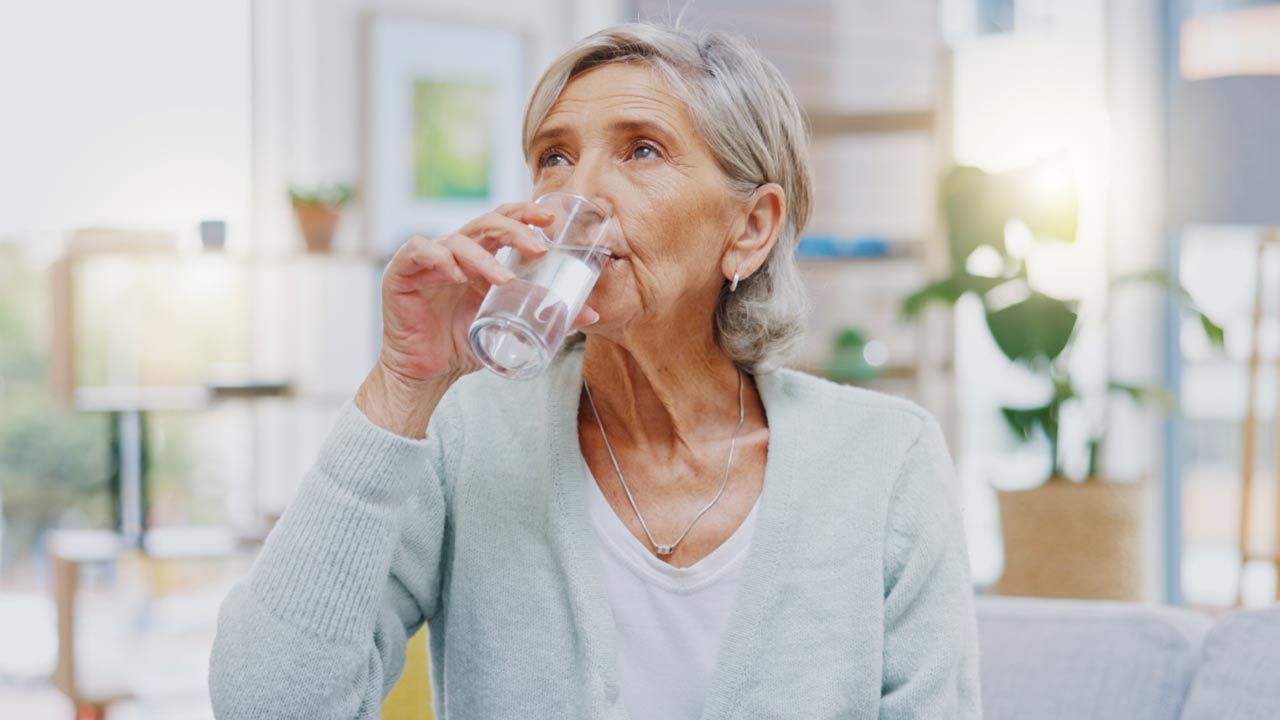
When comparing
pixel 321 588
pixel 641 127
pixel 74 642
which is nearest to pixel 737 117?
pixel 641 127

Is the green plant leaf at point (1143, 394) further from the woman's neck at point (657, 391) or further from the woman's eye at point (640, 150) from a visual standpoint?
the woman's eye at point (640, 150)

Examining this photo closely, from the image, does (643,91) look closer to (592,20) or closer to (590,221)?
(590,221)

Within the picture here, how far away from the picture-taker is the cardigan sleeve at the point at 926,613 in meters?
1.33

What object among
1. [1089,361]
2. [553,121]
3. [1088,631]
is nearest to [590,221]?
[553,121]

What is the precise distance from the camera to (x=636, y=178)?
1307 mm

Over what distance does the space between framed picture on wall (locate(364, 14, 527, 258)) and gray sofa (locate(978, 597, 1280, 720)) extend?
3362mm

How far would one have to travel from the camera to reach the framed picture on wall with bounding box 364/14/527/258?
4621 mm

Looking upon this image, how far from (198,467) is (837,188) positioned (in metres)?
2.52

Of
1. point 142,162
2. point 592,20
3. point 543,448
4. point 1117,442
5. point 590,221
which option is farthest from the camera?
point 592,20

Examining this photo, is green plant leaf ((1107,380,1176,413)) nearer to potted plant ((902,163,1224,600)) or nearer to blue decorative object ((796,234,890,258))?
potted plant ((902,163,1224,600))

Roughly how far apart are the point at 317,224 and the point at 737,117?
2809mm

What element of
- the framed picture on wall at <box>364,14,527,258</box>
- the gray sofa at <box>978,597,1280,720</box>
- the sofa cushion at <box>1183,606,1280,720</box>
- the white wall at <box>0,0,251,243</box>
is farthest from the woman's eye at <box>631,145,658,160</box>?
the white wall at <box>0,0,251,243</box>

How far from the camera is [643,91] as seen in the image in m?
1.32

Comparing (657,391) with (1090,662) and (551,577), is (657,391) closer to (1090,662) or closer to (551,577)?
(551,577)
